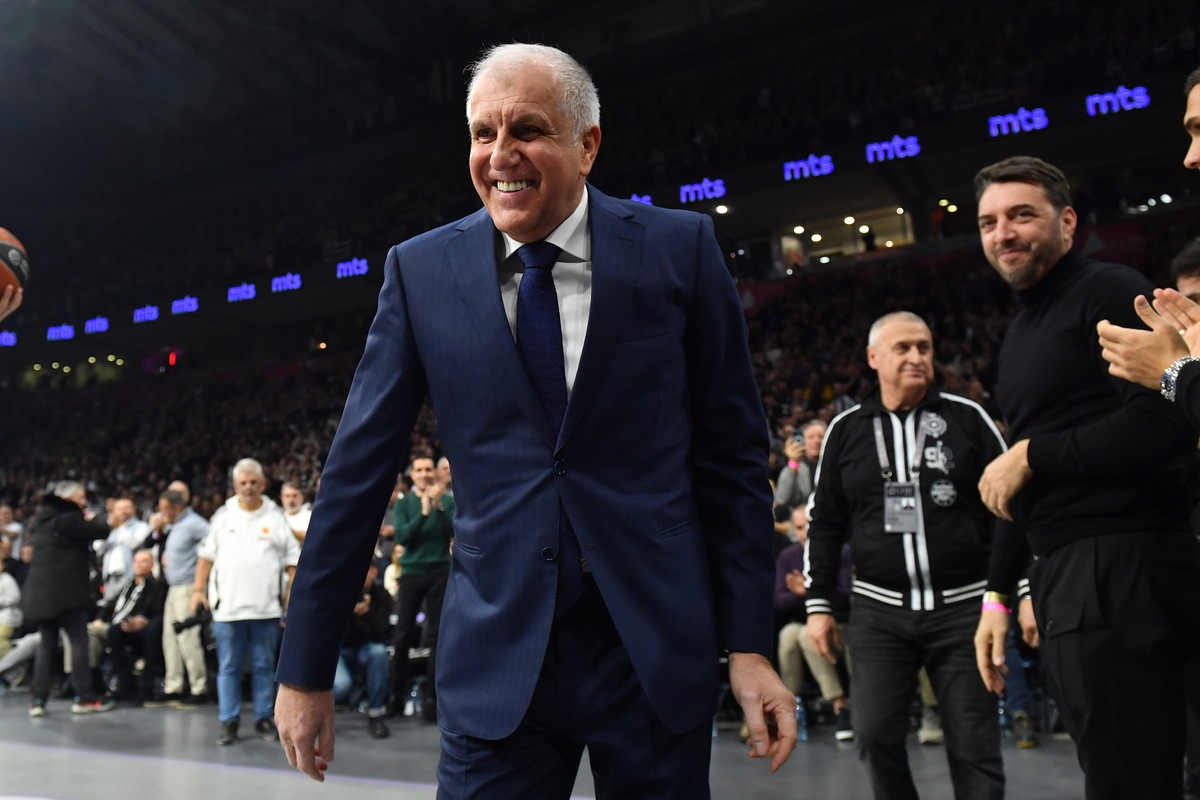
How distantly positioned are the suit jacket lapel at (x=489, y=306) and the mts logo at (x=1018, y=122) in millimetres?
16284

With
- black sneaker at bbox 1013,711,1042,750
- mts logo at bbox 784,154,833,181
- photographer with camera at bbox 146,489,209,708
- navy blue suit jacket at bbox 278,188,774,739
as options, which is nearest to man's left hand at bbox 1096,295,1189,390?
navy blue suit jacket at bbox 278,188,774,739

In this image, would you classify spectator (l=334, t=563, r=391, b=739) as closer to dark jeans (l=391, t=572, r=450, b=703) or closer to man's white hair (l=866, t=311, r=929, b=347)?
dark jeans (l=391, t=572, r=450, b=703)

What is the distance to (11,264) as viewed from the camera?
8.24 ft

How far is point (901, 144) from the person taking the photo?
54.4ft

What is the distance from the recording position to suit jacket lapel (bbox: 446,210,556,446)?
58.1 inches

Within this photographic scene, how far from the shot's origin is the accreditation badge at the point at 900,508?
127 inches

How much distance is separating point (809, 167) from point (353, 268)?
400 inches

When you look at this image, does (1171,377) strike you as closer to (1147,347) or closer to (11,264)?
(1147,347)

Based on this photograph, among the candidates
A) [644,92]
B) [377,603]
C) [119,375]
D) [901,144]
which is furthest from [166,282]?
[377,603]

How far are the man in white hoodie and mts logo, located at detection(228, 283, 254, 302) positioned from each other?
17171 mm

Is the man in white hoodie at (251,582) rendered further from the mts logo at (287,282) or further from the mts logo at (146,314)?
the mts logo at (146,314)

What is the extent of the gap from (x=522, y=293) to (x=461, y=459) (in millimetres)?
288

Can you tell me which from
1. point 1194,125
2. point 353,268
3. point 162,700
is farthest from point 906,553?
point 353,268

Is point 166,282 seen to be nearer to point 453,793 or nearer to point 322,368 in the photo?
point 322,368
